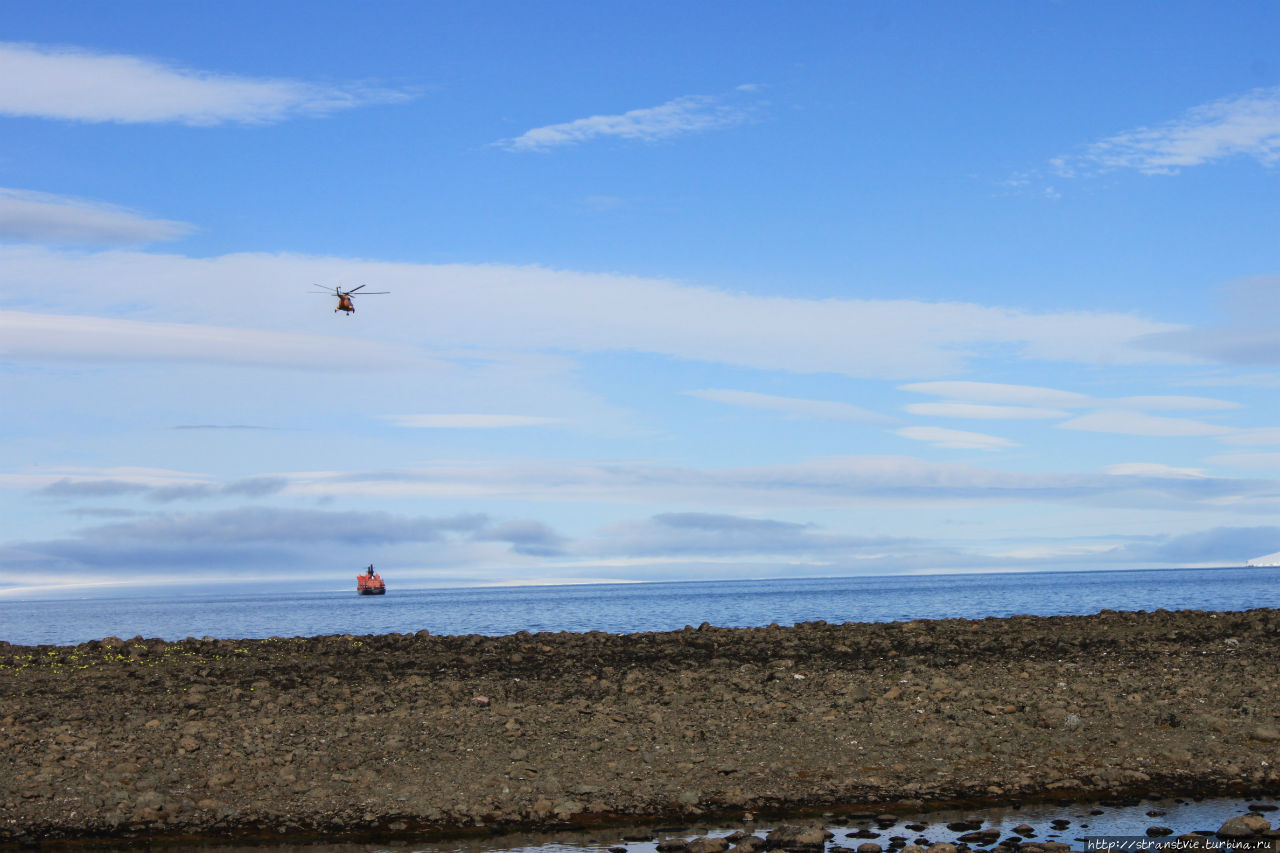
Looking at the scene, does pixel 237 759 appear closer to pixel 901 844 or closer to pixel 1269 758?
pixel 901 844

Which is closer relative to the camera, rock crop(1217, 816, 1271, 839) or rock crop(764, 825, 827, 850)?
rock crop(1217, 816, 1271, 839)

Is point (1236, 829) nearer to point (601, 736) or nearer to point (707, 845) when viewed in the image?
point (707, 845)

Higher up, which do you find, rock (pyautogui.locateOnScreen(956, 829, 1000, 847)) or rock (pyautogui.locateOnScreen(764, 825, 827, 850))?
rock (pyautogui.locateOnScreen(764, 825, 827, 850))

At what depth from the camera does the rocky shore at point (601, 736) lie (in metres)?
16.4

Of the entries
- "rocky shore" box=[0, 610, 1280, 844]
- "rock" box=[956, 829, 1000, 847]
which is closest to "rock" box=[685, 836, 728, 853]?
"rocky shore" box=[0, 610, 1280, 844]

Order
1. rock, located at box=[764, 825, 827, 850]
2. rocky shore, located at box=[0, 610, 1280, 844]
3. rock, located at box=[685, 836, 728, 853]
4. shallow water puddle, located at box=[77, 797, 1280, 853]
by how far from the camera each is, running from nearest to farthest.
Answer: rock, located at box=[685, 836, 728, 853] < rock, located at box=[764, 825, 827, 850] < shallow water puddle, located at box=[77, 797, 1280, 853] < rocky shore, located at box=[0, 610, 1280, 844]

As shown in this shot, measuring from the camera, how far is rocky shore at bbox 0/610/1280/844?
16422 millimetres

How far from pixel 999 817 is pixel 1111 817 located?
148cm

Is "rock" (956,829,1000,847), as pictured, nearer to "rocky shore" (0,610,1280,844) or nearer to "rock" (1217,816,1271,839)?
"rocky shore" (0,610,1280,844)

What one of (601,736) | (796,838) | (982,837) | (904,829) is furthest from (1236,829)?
(601,736)

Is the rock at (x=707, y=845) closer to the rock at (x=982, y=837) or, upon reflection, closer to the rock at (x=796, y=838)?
the rock at (x=796, y=838)

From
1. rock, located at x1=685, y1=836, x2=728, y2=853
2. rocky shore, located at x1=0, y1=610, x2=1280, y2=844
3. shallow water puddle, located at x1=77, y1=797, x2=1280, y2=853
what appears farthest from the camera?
rocky shore, located at x1=0, y1=610, x2=1280, y2=844

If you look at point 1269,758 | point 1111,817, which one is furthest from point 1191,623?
point 1111,817

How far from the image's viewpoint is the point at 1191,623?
36.6 metres
